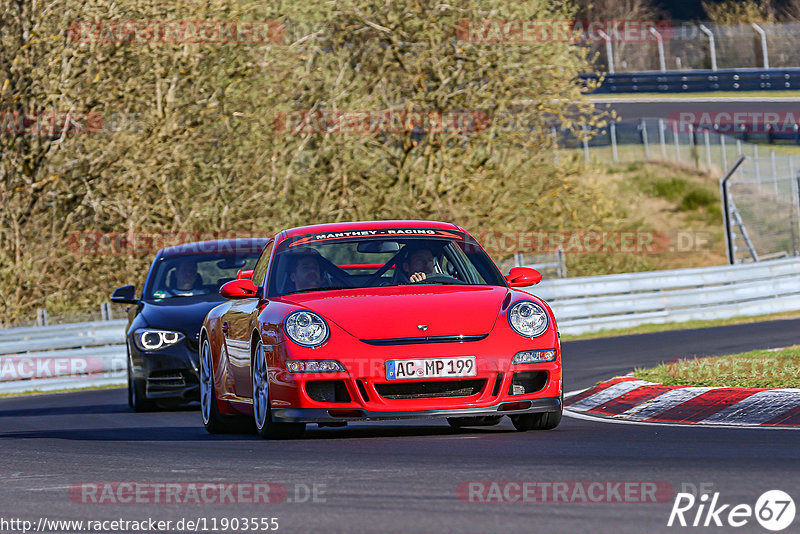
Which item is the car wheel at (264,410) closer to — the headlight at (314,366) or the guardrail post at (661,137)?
the headlight at (314,366)

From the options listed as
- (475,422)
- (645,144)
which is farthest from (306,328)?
(645,144)

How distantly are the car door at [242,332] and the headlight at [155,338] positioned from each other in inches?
126

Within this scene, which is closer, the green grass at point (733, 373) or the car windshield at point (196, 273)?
the green grass at point (733, 373)

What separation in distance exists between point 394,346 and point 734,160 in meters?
35.6

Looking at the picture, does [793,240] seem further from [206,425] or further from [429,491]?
[429,491]

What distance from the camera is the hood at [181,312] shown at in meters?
13.7

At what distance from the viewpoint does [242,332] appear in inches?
388

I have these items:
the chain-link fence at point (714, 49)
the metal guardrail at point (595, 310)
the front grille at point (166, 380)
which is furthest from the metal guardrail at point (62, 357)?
the chain-link fence at point (714, 49)

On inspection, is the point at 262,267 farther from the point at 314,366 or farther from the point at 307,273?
the point at 314,366

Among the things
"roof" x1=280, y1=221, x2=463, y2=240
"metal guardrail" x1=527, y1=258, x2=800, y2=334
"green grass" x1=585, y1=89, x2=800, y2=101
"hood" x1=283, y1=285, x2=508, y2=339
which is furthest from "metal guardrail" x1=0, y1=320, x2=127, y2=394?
"green grass" x1=585, y1=89, x2=800, y2=101

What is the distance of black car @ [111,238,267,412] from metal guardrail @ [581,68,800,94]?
138 ft

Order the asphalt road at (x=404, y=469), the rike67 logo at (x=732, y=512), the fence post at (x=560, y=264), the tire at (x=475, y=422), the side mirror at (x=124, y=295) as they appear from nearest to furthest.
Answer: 1. the rike67 logo at (x=732, y=512)
2. the asphalt road at (x=404, y=469)
3. the tire at (x=475, y=422)
4. the side mirror at (x=124, y=295)
5. the fence post at (x=560, y=264)

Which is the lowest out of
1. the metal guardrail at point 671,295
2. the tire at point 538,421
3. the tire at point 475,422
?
the metal guardrail at point 671,295

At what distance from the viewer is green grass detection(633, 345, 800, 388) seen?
10422mm
